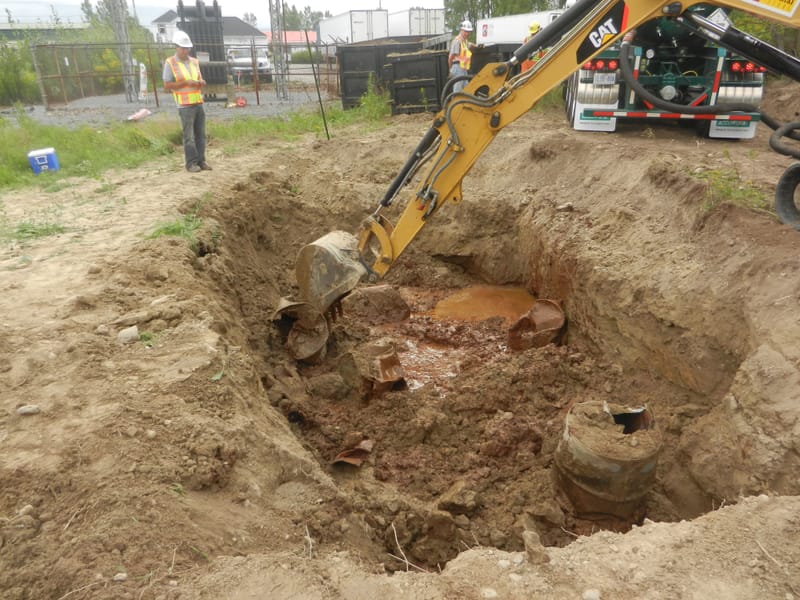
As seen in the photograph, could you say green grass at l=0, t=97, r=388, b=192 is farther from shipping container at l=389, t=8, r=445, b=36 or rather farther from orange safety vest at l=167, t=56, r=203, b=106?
shipping container at l=389, t=8, r=445, b=36

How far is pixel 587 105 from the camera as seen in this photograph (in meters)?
8.56

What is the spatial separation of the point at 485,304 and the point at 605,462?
159 inches

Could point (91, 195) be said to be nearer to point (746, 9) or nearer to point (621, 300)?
point (621, 300)

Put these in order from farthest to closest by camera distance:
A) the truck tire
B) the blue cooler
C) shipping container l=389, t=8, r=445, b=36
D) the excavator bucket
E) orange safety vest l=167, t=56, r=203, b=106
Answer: shipping container l=389, t=8, r=445, b=36 → the blue cooler → orange safety vest l=167, t=56, r=203, b=106 → the excavator bucket → the truck tire

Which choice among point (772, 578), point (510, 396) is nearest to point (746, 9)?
point (510, 396)

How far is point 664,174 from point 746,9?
6.26 ft

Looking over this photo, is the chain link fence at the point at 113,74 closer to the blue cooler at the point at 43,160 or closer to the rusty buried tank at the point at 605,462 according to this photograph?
the blue cooler at the point at 43,160

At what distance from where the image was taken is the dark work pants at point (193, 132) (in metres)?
8.11

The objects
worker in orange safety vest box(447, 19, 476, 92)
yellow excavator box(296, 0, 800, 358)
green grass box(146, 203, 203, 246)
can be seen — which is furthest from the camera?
worker in orange safety vest box(447, 19, 476, 92)

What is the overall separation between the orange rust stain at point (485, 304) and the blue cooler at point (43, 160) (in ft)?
21.5

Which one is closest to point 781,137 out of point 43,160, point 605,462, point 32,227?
point 605,462

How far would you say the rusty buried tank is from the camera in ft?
11.0

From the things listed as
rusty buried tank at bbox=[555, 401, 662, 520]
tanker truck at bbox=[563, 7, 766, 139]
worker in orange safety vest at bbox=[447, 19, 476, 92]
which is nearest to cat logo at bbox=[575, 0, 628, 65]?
rusty buried tank at bbox=[555, 401, 662, 520]

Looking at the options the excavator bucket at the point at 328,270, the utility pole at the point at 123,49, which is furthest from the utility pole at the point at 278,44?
the excavator bucket at the point at 328,270
